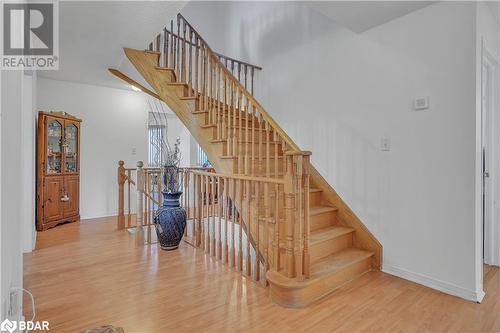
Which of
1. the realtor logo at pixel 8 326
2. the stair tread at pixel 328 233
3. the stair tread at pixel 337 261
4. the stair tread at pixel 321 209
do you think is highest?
the stair tread at pixel 321 209

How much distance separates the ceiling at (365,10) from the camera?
2.30 metres

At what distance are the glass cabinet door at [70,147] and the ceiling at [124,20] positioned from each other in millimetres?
1280

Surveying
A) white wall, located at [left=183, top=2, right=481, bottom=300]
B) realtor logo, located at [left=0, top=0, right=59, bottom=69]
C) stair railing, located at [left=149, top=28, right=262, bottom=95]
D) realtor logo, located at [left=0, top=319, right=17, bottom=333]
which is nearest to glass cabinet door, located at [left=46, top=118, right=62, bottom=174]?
realtor logo, located at [left=0, top=0, right=59, bottom=69]

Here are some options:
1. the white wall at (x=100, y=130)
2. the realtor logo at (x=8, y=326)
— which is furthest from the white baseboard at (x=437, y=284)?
the white wall at (x=100, y=130)

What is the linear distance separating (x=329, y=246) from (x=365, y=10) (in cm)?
217

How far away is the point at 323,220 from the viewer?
301cm

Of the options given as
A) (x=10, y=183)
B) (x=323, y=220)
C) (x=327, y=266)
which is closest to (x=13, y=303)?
(x=10, y=183)

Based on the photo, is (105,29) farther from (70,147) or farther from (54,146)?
(70,147)

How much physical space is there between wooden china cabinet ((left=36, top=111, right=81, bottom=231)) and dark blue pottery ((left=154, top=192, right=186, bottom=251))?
81.5 inches

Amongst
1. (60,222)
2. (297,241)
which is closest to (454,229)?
(297,241)

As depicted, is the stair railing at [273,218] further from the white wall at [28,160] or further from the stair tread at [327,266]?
the white wall at [28,160]

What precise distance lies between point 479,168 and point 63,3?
144 inches

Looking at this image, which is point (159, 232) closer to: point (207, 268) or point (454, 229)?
point (207, 268)

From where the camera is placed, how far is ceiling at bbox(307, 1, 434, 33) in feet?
7.54
